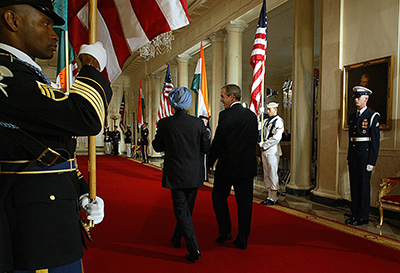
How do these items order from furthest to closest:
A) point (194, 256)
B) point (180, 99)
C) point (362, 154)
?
point (362, 154) < point (180, 99) < point (194, 256)

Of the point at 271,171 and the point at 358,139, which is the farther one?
the point at 271,171

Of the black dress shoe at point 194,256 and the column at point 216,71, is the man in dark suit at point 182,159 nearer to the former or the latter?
the black dress shoe at point 194,256

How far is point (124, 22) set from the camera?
203 cm

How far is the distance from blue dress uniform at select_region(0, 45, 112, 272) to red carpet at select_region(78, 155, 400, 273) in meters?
1.75

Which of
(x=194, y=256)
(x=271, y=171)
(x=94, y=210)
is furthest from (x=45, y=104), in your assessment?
(x=271, y=171)

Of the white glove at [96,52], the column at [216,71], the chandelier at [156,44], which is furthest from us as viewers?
the column at [216,71]

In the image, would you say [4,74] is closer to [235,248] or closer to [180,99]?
[180,99]

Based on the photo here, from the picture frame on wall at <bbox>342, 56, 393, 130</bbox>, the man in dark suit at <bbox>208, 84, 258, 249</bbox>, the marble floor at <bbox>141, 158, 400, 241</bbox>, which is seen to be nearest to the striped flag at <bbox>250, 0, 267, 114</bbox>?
the picture frame on wall at <bbox>342, 56, 393, 130</bbox>

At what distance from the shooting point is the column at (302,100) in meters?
5.95

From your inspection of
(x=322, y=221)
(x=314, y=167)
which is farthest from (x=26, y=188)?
(x=314, y=167)

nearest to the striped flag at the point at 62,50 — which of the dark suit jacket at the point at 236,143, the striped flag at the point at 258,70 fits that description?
the dark suit jacket at the point at 236,143

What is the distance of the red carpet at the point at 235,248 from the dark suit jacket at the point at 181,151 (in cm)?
79

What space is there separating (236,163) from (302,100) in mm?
3662

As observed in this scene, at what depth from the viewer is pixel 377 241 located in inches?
130
